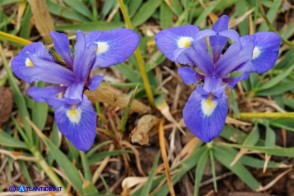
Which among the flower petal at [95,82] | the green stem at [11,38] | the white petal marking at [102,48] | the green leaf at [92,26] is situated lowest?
the flower petal at [95,82]

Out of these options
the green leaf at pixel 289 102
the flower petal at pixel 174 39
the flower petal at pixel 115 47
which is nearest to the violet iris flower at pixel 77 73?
the flower petal at pixel 115 47

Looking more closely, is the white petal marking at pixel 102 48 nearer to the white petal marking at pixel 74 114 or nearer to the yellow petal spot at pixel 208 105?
the white petal marking at pixel 74 114

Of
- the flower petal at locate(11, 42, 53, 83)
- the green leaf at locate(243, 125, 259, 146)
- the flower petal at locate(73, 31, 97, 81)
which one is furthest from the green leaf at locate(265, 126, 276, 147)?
the flower petal at locate(11, 42, 53, 83)

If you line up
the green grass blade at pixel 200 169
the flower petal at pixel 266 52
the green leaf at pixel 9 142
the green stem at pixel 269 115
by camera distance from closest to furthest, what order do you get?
1. the flower petal at pixel 266 52
2. the green stem at pixel 269 115
3. the green grass blade at pixel 200 169
4. the green leaf at pixel 9 142

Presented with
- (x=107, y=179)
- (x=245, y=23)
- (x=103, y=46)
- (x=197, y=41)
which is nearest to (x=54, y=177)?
(x=107, y=179)

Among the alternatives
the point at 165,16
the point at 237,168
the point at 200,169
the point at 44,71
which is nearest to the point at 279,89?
the point at 237,168

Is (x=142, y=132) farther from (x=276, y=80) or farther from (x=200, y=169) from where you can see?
(x=276, y=80)
